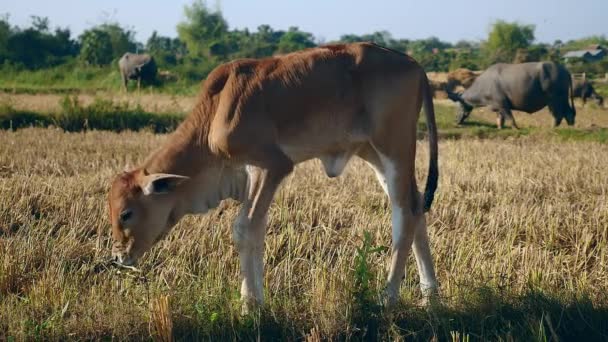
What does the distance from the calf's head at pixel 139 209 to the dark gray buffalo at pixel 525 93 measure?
16.5 meters

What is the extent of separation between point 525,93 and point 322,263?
17.2m

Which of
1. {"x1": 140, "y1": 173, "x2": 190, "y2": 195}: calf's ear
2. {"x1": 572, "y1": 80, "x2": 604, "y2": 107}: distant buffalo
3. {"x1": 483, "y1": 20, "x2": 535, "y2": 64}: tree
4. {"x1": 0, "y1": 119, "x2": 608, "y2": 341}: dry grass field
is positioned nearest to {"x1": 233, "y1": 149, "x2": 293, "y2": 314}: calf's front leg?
{"x1": 0, "y1": 119, "x2": 608, "y2": 341}: dry grass field

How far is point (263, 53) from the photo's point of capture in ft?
158

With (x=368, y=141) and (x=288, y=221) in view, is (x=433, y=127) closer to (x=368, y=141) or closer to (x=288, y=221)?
(x=368, y=141)

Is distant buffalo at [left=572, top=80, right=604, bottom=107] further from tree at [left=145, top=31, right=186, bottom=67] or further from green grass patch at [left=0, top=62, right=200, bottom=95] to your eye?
tree at [left=145, top=31, right=186, bottom=67]

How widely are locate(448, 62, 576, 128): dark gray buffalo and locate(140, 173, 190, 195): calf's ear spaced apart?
16.6 m

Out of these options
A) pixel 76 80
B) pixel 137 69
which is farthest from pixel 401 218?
pixel 76 80

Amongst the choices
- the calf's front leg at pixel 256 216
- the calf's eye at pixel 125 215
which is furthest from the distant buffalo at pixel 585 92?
the calf's eye at pixel 125 215

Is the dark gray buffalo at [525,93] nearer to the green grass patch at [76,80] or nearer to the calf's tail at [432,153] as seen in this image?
the green grass patch at [76,80]

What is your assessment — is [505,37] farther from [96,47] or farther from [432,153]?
[432,153]

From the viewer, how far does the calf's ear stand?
17.9 feet

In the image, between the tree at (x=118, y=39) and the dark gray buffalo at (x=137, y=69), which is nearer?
the dark gray buffalo at (x=137, y=69)

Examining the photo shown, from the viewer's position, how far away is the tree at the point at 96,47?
3891 cm

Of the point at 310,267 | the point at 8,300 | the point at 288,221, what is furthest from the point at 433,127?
the point at 8,300
